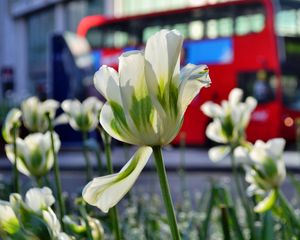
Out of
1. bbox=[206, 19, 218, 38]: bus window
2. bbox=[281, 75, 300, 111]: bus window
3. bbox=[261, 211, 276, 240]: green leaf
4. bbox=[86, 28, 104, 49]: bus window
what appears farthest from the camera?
bbox=[86, 28, 104, 49]: bus window

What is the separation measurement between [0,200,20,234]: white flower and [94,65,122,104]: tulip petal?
7.4 inches

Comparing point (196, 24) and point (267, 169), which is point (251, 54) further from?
point (267, 169)

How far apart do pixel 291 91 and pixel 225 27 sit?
5.78 ft

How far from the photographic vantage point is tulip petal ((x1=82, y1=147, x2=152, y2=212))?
0.74 metres

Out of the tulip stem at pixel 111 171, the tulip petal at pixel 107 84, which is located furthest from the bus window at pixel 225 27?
the tulip petal at pixel 107 84

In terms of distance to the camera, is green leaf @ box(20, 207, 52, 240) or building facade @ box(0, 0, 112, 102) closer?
green leaf @ box(20, 207, 52, 240)

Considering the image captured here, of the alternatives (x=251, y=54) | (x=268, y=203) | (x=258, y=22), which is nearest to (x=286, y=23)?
(x=258, y=22)

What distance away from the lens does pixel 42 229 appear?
0.84 metres

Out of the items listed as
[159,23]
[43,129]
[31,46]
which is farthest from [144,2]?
[43,129]

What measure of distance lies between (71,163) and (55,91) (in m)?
3.74

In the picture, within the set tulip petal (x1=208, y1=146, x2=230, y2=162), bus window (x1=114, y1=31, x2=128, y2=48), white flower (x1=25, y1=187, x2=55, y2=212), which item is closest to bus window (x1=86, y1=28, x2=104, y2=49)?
bus window (x1=114, y1=31, x2=128, y2=48)

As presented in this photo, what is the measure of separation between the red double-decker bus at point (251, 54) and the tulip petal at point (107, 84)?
1136cm

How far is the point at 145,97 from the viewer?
0.79 metres

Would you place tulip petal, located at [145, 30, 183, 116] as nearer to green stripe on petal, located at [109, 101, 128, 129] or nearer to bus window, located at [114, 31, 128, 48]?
green stripe on petal, located at [109, 101, 128, 129]
